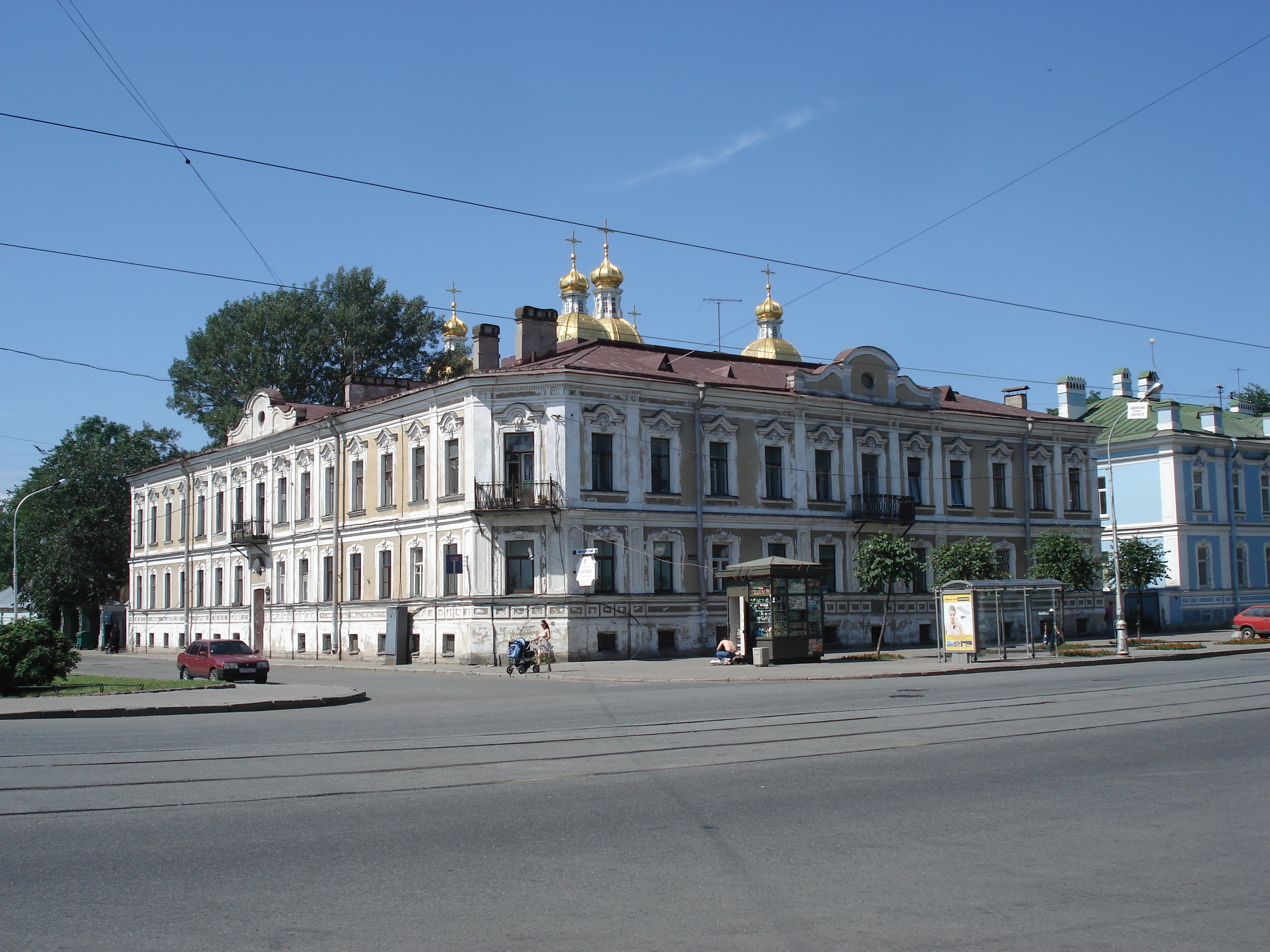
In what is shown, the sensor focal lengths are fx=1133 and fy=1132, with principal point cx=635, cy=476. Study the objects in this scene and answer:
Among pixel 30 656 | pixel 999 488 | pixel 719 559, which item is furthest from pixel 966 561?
pixel 30 656

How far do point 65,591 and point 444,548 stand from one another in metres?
38.4

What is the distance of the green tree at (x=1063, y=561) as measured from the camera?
41.6 m

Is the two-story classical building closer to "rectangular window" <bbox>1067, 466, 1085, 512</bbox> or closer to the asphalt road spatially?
"rectangular window" <bbox>1067, 466, 1085, 512</bbox>

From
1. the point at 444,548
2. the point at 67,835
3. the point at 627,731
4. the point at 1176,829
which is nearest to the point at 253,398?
the point at 444,548

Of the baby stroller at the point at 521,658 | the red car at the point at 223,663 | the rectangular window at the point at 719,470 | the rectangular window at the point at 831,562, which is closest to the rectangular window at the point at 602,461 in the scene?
the rectangular window at the point at 719,470

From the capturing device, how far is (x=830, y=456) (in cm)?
4266

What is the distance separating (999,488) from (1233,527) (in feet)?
53.6

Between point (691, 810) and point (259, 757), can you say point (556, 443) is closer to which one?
point (259, 757)

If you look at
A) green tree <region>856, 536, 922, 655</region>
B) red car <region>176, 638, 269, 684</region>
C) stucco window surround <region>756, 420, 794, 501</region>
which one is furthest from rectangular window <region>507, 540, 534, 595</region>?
green tree <region>856, 536, 922, 655</region>

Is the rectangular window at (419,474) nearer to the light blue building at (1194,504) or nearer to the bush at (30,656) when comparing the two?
the bush at (30,656)

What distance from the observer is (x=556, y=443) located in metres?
36.5

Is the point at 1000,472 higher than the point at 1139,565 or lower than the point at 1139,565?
higher

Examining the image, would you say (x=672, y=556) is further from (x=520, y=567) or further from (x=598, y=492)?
(x=520, y=567)

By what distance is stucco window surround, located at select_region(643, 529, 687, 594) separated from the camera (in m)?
37.5
